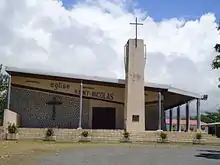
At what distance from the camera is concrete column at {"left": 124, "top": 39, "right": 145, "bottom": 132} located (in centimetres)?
3116

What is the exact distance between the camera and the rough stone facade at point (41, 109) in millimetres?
33781

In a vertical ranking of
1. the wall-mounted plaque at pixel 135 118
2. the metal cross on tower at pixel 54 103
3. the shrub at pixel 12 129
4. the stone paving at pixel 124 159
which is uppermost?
the metal cross on tower at pixel 54 103

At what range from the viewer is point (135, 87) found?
103 feet

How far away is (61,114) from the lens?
1344 inches

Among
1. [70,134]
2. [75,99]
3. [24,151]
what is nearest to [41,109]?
[75,99]

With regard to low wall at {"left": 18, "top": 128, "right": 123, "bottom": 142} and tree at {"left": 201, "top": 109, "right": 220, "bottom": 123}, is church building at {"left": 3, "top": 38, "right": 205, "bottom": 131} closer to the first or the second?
low wall at {"left": 18, "top": 128, "right": 123, "bottom": 142}

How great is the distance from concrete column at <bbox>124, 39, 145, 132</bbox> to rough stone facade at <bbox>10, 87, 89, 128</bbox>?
15.9ft

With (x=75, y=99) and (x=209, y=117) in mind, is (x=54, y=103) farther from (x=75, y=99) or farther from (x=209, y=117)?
(x=209, y=117)

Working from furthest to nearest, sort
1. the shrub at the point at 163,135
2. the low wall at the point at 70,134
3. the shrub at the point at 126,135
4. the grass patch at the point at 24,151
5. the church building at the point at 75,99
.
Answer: the church building at the point at 75,99 → the shrub at the point at 163,135 → the shrub at the point at 126,135 → the low wall at the point at 70,134 → the grass patch at the point at 24,151

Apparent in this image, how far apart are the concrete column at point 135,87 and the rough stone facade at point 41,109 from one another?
4.84 m

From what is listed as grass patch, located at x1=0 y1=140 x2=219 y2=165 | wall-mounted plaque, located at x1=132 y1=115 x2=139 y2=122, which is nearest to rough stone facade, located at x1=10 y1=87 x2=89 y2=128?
wall-mounted plaque, located at x1=132 y1=115 x2=139 y2=122

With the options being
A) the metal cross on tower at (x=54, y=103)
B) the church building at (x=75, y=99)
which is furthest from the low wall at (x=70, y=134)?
the metal cross on tower at (x=54, y=103)

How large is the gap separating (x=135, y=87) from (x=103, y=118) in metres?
4.74

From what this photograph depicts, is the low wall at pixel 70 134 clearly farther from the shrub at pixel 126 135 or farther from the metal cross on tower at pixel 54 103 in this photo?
the metal cross on tower at pixel 54 103
